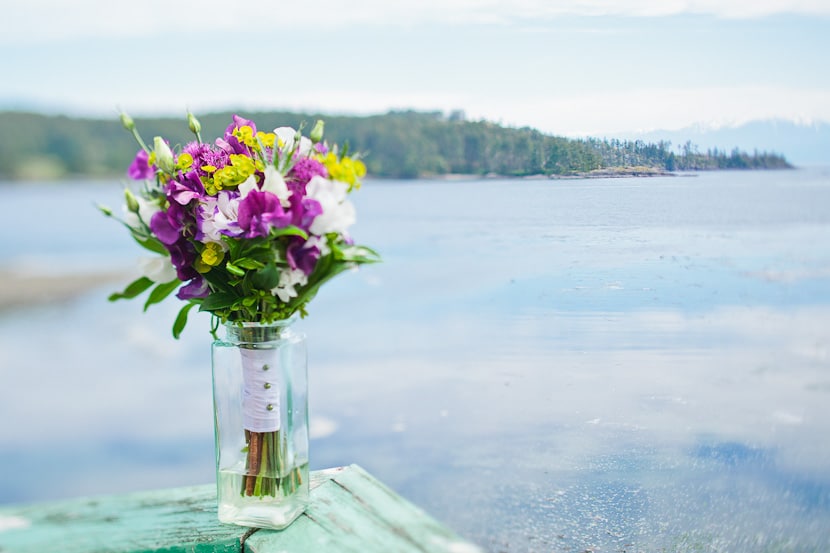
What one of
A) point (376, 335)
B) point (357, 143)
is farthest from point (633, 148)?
point (376, 335)

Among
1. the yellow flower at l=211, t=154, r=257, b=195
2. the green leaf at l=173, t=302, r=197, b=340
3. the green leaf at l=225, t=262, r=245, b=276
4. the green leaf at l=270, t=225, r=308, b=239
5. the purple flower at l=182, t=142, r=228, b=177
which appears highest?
the purple flower at l=182, t=142, r=228, b=177

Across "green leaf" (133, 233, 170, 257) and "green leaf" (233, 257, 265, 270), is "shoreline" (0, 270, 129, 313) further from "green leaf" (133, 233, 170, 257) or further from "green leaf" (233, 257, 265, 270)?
"green leaf" (233, 257, 265, 270)

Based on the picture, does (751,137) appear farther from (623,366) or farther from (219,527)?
(219,527)

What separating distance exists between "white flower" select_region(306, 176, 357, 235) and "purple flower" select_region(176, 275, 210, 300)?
176 millimetres

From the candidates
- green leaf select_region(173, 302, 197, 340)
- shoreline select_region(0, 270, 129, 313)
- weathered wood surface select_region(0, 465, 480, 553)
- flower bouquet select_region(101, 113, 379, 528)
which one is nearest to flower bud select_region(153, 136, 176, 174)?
flower bouquet select_region(101, 113, 379, 528)

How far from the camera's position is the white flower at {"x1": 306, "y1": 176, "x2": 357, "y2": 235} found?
2.76ft

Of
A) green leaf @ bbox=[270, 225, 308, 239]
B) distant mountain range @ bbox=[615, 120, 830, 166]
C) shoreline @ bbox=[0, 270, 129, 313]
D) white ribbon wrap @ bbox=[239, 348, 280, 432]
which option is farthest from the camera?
shoreline @ bbox=[0, 270, 129, 313]

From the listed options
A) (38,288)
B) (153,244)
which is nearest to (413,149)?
(153,244)

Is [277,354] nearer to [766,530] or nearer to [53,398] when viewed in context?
[766,530]

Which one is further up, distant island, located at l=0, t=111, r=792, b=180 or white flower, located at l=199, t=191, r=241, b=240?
distant island, located at l=0, t=111, r=792, b=180

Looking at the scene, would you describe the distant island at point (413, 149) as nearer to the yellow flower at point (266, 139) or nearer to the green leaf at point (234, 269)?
the yellow flower at point (266, 139)

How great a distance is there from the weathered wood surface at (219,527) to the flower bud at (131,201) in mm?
458

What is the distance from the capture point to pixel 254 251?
0.86 m

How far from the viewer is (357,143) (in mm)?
1924
